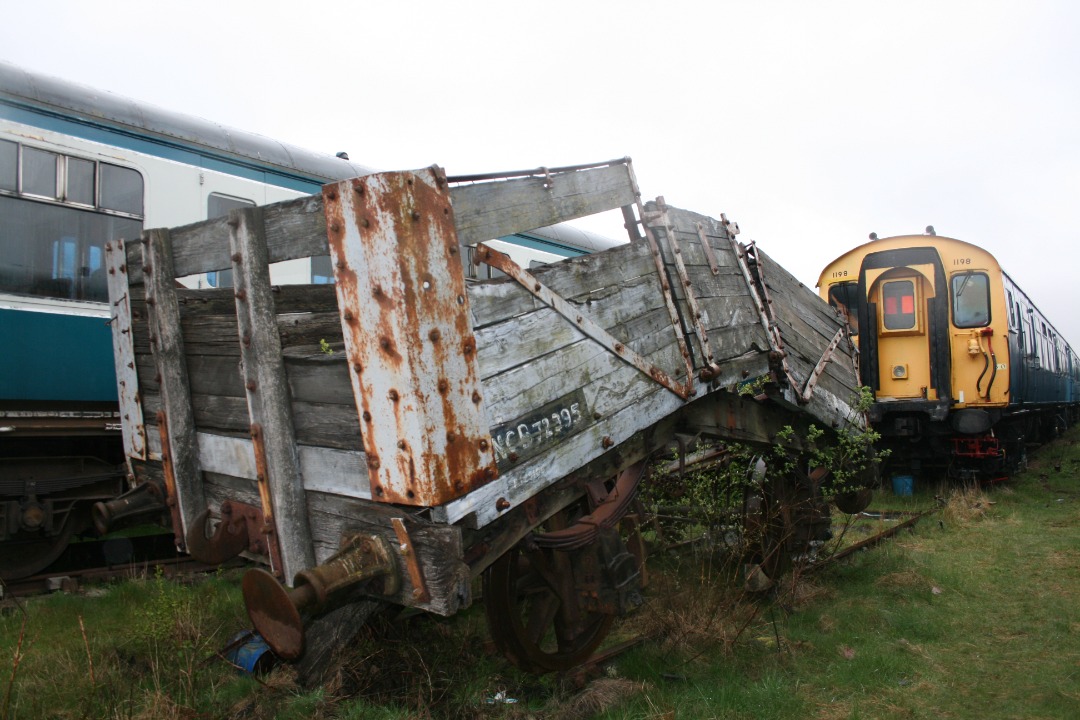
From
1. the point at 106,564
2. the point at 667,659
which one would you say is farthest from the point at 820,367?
the point at 106,564

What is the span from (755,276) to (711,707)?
2.48 metres

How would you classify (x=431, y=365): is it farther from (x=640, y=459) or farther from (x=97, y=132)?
(x=97, y=132)

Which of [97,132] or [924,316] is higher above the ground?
[97,132]

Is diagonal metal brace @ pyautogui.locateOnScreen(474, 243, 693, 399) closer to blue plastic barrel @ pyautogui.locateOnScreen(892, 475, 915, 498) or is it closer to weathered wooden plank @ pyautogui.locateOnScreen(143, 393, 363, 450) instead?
weathered wooden plank @ pyautogui.locateOnScreen(143, 393, 363, 450)

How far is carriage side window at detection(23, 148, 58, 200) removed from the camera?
5461mm

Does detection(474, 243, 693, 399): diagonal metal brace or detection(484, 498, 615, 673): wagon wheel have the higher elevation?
detection(474, 243, 693, 399): diagonal metal brace

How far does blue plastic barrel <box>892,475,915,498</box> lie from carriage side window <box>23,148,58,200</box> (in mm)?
10527

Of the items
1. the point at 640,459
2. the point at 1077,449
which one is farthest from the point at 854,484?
the point at 1077,449

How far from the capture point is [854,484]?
20.0ft

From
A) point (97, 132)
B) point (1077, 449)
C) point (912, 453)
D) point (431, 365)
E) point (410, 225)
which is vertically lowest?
point (1077, 449)

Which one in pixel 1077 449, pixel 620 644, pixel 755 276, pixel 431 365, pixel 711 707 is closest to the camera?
pixel 431 365

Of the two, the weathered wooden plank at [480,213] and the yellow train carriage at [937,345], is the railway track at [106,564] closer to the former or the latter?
the weathered wooden plank at [480,213]

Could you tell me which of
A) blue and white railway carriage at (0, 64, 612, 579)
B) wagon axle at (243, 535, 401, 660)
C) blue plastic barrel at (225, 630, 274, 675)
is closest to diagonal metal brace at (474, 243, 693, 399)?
wagon axle at (243, 535, 401, 660)

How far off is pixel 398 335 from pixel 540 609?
209 cm
